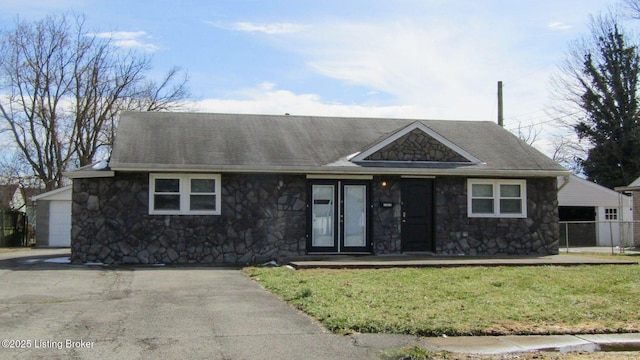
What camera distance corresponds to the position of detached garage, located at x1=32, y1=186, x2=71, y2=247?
2942 cm

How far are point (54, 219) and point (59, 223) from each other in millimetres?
290

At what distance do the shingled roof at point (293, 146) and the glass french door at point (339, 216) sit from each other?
706 millimetres

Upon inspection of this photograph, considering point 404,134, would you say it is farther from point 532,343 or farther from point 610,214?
point 610,214

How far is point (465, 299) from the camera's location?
412 inches

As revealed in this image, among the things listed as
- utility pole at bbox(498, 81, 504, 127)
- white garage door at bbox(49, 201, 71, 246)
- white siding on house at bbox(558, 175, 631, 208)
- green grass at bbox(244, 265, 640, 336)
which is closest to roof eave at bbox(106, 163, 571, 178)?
green grass at bbox(244, 265, 640, 336)

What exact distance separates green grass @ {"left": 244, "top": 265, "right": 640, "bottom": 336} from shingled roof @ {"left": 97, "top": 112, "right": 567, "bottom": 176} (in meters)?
3.87

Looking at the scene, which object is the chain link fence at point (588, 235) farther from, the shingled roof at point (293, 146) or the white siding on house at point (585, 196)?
the shingled roof at point (293, 146)

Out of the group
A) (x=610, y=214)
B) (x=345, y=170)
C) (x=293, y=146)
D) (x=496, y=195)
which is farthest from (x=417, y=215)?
(x=610, y=214)

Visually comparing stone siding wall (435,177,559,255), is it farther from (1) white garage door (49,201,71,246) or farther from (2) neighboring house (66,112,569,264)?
(1) white garage door (49,201,71,246)

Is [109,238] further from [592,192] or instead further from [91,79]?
[592,192]

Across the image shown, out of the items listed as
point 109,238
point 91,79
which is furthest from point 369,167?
point 91,79

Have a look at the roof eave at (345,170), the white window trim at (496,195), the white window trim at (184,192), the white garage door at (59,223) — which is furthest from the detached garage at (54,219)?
the white window trim at (496,195)

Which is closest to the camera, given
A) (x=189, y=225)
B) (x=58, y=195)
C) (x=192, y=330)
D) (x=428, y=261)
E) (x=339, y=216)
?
(x=192, y=330)

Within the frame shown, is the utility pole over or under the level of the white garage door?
over
